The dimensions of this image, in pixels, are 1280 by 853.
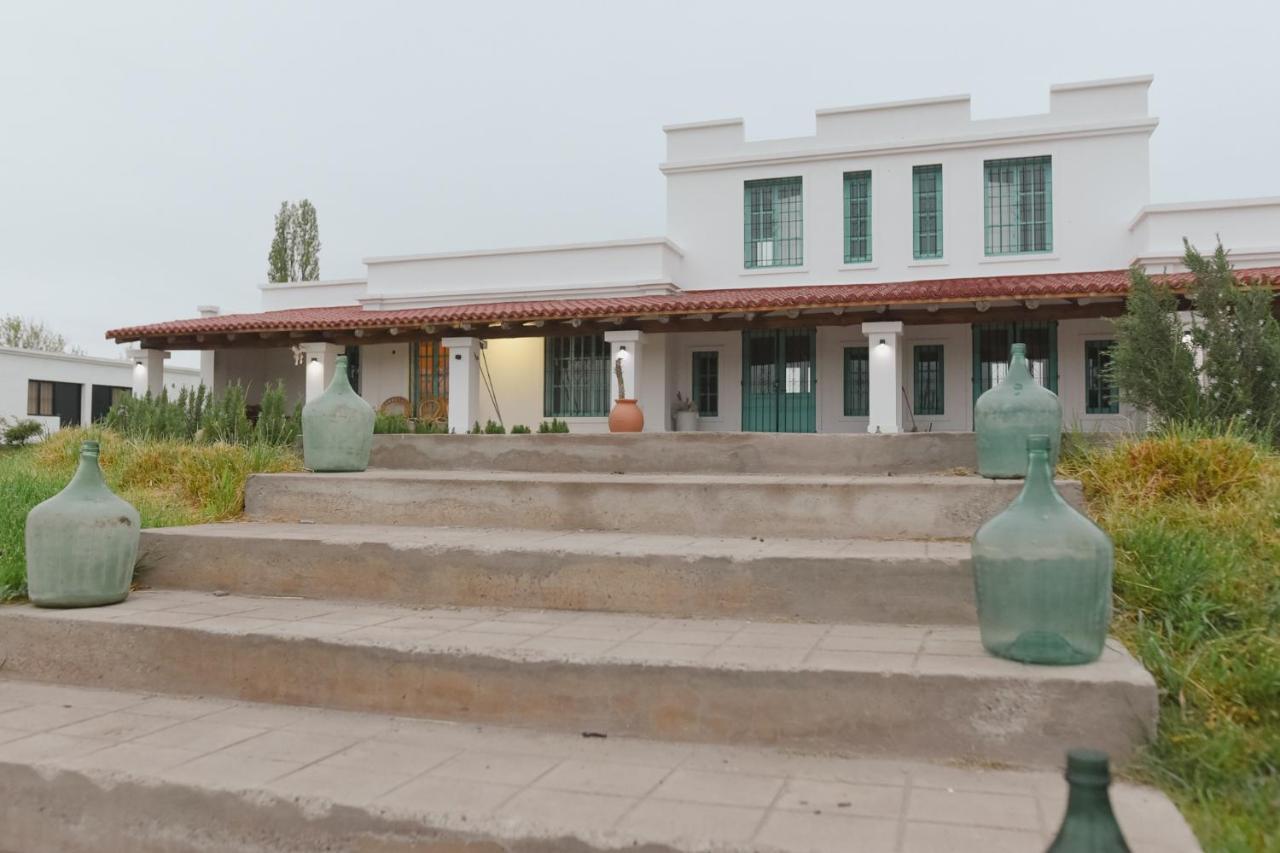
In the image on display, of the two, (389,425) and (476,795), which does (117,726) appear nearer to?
(476,795)

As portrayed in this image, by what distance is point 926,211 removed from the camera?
17.0 metres

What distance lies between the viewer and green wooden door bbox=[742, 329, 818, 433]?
16.8 m

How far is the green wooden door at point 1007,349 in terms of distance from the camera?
1562 cm

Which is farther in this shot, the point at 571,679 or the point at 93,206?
the point at 93,206

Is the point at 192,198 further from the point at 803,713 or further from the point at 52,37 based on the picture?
the point at 803,713

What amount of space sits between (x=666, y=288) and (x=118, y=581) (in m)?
14.2

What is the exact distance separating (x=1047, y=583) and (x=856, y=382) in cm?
1422

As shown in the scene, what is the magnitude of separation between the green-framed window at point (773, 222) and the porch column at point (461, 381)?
19.4 feet

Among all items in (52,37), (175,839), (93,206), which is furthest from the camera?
(93,206)

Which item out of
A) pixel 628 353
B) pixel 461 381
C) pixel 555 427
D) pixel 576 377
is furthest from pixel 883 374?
pixel 461 381

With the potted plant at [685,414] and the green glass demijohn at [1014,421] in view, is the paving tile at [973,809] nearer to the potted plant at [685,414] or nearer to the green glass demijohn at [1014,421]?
the green glass demijohn at [1014,421]

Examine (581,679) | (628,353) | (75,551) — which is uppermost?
(628,353)

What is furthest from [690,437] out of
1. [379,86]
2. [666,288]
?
[379,86]

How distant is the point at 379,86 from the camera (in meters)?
23.6
